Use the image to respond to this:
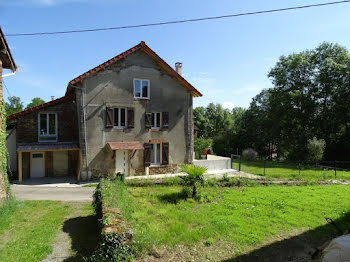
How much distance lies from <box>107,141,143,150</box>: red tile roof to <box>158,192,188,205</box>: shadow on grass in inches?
260

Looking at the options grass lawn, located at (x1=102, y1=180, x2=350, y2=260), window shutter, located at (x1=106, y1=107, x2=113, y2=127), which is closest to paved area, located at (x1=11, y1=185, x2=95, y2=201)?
grass lawn, located at (x1=102, y1=180, x2=350, y2=260)

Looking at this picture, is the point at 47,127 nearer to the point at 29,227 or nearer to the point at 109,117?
the point at 109,117

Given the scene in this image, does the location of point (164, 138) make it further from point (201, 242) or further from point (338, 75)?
point (338, 75)

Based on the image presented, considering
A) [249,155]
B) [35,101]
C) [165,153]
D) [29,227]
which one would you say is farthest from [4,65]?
[35,101]

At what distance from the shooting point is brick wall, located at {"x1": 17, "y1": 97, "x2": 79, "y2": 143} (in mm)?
16484

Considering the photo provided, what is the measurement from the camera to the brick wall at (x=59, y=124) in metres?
16.5

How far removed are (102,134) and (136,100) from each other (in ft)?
12.0

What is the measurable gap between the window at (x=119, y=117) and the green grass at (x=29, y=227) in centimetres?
782

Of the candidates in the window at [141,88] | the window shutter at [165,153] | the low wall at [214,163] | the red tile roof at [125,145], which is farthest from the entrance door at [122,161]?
the low wall at [214,163]

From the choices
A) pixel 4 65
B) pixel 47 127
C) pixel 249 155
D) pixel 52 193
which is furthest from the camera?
pixel 249 155

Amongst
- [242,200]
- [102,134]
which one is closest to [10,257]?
[242,200]

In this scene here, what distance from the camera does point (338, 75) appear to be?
2745 centimetres

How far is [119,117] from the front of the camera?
1725cm

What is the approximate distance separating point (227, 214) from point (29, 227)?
22.2 feet
